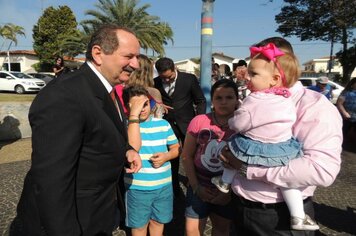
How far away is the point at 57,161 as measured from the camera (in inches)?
60.1

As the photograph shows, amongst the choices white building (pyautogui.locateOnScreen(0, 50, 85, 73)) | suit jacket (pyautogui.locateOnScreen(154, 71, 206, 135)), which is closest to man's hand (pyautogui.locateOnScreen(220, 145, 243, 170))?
suit jacket (pyautogui.locateOnScreen(154, 71, 206, 135))

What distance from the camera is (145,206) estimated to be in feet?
8.74

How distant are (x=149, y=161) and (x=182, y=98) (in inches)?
69.7

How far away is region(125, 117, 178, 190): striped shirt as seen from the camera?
265cm

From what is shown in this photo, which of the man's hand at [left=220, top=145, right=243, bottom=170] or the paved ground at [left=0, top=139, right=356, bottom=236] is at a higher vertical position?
the man's hand at [left=220, top=145, right=243, bottom=170]

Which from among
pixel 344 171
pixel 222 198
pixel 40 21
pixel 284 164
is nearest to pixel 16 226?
pixel 222 198

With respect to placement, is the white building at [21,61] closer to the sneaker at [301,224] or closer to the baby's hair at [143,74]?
the baby's hair at [143,74]

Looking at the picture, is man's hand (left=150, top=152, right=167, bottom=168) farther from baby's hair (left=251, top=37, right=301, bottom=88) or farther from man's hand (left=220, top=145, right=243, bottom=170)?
baby's hair (left=251, top=37, right=301, bottom=88)

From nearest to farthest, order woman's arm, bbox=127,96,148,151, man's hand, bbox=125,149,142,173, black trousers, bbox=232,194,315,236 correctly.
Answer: black trousers, bbox=232,194,315,236, man's hand, bbox=125,149,142,173, woman's arm, bbox=127,96,148,151

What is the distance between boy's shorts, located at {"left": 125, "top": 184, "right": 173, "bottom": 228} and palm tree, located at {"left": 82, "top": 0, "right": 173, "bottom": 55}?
2390 centimetres

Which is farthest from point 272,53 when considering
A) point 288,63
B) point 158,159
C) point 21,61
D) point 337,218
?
point 21,61

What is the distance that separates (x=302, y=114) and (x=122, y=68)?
102cm

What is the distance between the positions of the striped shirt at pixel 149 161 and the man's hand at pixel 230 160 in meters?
0.96

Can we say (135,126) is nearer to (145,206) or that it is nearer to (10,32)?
(145,206)
